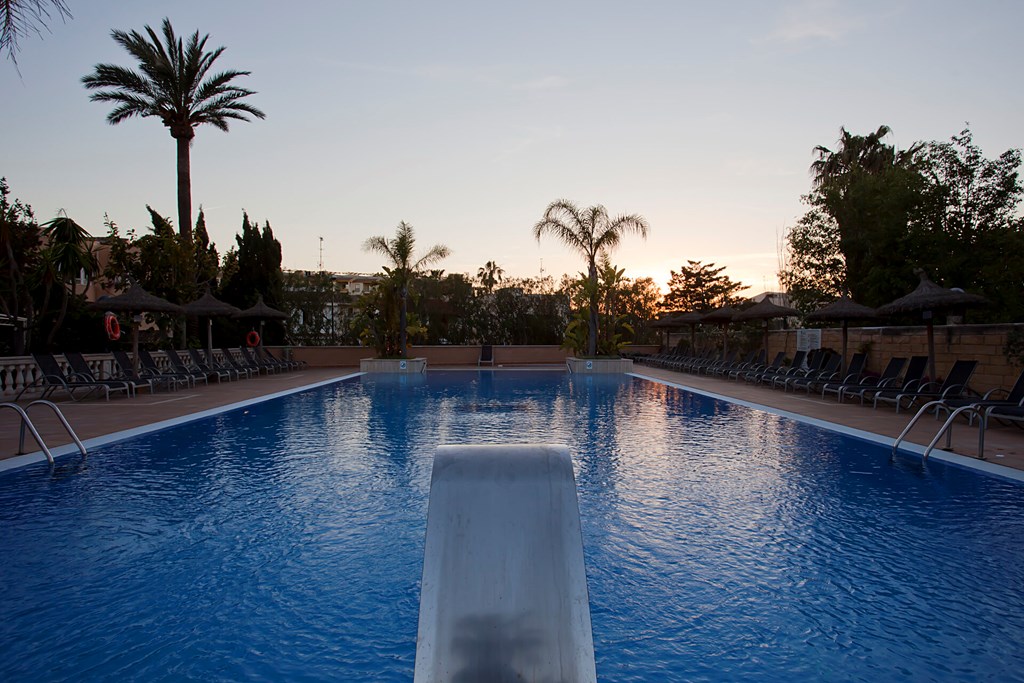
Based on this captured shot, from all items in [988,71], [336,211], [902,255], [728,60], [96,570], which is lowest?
[96,570]

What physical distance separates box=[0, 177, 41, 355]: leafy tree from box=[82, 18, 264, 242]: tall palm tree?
4.69 m

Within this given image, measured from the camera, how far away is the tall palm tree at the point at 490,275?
3170cm

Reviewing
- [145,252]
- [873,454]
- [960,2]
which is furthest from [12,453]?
[960,2]

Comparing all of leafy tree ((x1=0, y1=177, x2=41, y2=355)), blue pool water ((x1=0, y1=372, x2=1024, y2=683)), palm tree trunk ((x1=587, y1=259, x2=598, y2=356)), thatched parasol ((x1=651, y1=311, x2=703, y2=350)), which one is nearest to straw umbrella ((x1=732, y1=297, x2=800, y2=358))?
thatched parasol ((x1=651, y1=311, x2=703, y2=350))

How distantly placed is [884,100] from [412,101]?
44.1ft

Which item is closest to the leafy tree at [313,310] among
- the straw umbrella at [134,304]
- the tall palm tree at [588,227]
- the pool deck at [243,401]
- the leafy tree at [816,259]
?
the pool deck at [243,401]

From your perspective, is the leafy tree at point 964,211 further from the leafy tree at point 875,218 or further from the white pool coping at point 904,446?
the white pool coping at point 904,446

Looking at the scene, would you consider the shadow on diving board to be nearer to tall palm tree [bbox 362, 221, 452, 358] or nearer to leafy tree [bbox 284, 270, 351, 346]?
tall palm tree [bbox 362, 221, 452, 358]

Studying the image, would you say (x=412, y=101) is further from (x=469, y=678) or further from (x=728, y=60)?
(x=469, y=678)

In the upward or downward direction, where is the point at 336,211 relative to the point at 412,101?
downward

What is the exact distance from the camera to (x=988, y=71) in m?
14.8

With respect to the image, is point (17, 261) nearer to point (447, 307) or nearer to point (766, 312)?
point (447, 307)

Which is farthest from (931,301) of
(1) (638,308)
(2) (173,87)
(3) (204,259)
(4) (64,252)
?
(2) (173,87)

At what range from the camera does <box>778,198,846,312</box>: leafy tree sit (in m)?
24.9
